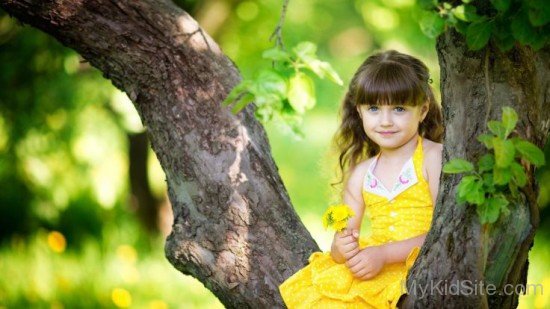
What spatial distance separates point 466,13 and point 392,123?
2.95 feet

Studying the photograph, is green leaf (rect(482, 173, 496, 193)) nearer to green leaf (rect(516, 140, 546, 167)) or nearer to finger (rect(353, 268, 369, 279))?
green leaf (rect(516, 140, 546, 167))

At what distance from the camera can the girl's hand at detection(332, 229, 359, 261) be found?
2.34 metres

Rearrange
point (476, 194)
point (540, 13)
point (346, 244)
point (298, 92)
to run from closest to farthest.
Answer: point (540, 13)
point (298, 92)
point (476, 194)
point (346, 244)

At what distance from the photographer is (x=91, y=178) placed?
6230 mm

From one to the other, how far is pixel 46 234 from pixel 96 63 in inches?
129

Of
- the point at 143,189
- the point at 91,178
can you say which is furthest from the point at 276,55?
the point at 91,178

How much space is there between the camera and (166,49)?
8.23 feet

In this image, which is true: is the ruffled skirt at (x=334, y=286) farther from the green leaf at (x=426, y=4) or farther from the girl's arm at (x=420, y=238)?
the green leaf at (x=426, y=4)

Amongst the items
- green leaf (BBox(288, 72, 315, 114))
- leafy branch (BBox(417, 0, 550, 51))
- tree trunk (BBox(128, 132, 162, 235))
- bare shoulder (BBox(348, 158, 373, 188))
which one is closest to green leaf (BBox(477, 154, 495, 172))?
leafy branch (BBox(417, 0, 550, 51))

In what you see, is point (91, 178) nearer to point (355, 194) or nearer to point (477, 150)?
point (355, 194)

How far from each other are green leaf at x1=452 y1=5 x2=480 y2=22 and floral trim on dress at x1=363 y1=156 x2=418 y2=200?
3.11 feet

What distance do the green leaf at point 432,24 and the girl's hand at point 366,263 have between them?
3.06 ft

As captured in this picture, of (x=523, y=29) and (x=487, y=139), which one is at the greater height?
(x=523, y=29)

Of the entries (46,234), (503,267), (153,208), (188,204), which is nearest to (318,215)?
(153,208)
